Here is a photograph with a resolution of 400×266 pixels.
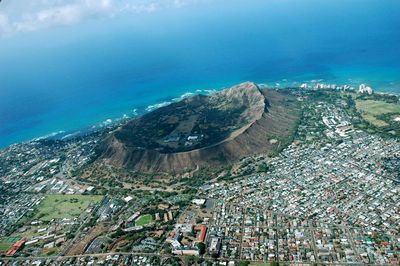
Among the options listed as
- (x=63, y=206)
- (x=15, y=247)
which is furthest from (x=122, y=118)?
(x=15, y=247)

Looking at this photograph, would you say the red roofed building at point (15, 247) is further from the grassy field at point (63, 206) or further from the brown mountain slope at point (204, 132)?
the brown mountain slope at point (204, 132)

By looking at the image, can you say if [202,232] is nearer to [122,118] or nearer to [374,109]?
[374,109]

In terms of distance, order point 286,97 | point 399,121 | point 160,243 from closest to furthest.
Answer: point 160,243 < point 399,121 < point 286,97

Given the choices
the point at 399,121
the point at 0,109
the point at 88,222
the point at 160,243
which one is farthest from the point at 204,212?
the point at 0,109

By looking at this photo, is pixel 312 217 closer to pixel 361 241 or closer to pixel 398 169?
pixel 361 241

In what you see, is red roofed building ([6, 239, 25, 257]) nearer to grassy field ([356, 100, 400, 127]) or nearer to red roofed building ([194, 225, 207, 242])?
red roofed building ([194, 225, 207, 242])

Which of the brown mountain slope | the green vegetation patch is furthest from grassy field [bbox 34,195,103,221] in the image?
the brown mountain slope

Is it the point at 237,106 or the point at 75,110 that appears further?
the point at 75,110
